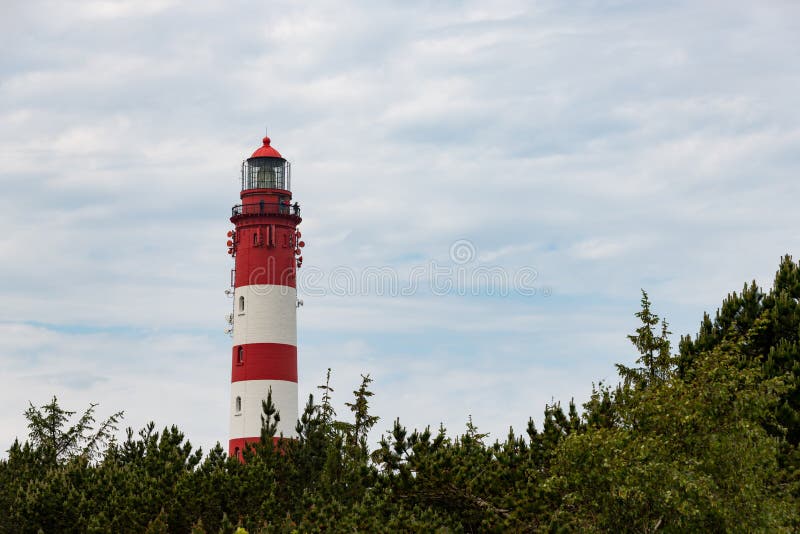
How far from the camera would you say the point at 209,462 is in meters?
35.2

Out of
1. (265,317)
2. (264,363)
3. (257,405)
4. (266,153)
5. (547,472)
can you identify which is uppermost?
(266,153)

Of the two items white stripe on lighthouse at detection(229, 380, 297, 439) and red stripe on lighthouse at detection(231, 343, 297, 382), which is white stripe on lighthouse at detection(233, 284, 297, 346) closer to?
red stripe on lighthouse at detection(231, 343, 297, 382)

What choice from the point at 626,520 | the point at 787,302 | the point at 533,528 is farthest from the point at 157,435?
the point at 787,302

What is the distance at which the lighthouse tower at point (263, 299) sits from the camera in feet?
166

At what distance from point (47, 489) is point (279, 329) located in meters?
19.7

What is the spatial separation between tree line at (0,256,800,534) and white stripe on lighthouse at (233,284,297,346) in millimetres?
11360

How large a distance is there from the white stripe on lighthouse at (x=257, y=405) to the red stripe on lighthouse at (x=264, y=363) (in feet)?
0.99

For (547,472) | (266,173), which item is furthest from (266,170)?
(547,472)

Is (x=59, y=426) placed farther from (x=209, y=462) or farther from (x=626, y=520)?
(x=626, y=520)

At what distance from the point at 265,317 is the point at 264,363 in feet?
7.54

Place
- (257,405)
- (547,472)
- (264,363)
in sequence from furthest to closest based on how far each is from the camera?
(264,363) < (257,405) < (547,472)

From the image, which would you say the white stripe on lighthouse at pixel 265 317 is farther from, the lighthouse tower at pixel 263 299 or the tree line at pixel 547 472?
the tree line at pixel 547 472

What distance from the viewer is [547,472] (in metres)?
29.2

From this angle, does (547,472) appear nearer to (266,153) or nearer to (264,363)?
(264,363)
